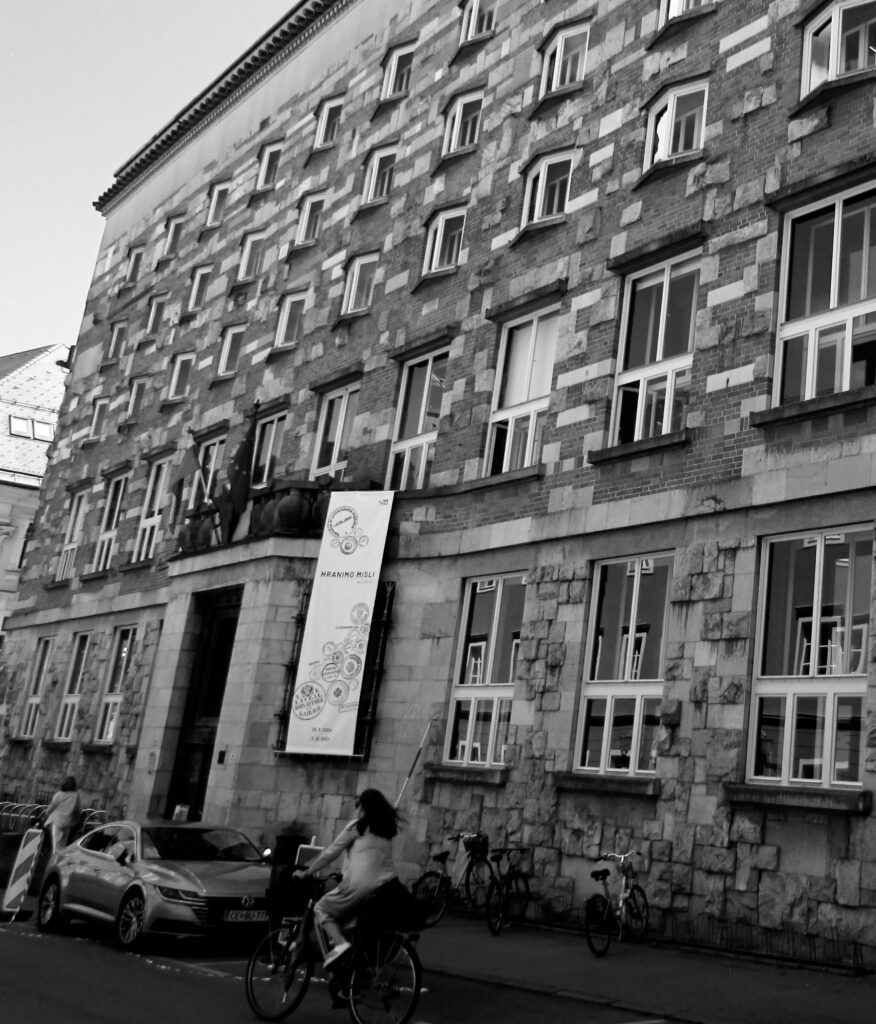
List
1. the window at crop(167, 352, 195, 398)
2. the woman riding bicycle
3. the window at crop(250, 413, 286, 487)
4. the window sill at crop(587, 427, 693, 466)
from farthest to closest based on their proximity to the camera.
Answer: the window at crop(167, 352, 195, 398) → the window at crop(250, 413, 286, 487) → the window sill at crop(587, 427, 693, 466) → the woman riding bicycle

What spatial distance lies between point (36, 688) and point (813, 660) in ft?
79.9

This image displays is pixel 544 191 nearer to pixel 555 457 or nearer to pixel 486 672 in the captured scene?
pixel 555 457

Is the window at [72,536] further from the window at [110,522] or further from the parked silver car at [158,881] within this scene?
the parked silver car at [158,881]

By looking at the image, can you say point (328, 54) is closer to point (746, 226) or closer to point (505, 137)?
point (505, 137)

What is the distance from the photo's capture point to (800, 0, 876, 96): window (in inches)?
637

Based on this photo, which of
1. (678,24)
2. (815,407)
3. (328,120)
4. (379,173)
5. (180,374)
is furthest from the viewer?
(180,374)

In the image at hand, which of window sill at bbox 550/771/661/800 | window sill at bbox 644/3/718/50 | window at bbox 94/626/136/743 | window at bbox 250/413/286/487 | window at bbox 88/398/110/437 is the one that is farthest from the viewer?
window at bbox 88/398/110/437

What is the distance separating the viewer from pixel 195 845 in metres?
15.1

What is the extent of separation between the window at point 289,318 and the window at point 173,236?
8881mm

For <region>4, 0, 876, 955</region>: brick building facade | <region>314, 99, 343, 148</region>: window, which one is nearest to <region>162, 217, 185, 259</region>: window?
<region>4, 0, 876, 955</region>: brick building facade

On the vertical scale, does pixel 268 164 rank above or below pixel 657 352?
above

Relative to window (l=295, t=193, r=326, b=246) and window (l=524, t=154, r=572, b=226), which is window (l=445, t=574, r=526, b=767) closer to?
window (l=524, t=154, r=572, b=226)

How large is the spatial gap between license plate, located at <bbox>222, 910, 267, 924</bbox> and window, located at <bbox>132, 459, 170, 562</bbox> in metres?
16.7

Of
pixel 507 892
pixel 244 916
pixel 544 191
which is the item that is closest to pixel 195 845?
pixel 244 916
